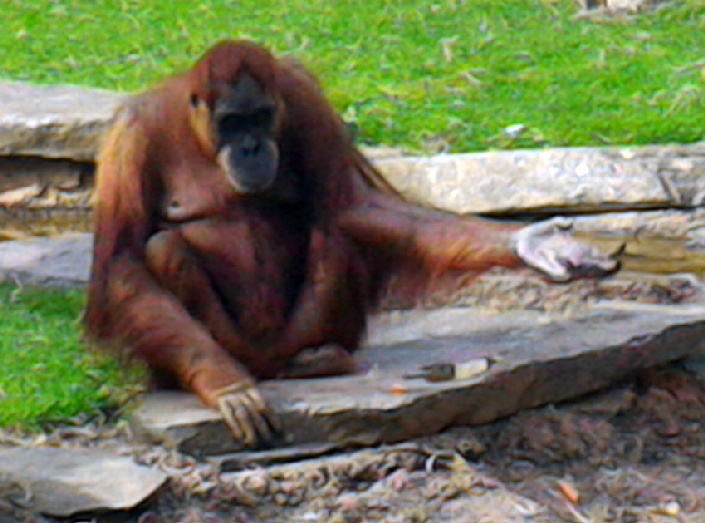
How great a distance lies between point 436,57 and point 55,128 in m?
1.73

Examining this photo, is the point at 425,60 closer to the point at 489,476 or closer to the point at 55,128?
the point at 55,128

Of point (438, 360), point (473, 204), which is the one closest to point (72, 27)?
point (473, 204)

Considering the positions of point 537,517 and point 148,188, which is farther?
point 148,188

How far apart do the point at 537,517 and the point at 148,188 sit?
142cm

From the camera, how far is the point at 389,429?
4383 millimetres

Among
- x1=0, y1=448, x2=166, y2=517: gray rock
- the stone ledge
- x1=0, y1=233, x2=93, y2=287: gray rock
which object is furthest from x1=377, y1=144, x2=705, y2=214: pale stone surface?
x1=0, y1=448, x2=166, y2=517: gray rock

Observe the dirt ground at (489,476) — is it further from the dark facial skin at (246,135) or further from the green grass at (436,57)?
the green grass at (436,57)

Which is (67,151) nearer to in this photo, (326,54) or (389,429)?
(326,54)

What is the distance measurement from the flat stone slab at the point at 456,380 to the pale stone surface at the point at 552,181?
49 centimetres

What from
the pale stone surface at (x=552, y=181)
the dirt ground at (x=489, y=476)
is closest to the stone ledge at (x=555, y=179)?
the pale stone surface at (x=552, y=181)

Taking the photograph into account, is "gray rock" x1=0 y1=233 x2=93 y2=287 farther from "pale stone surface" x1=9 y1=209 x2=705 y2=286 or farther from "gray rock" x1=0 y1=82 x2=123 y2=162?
"gray rock" x1=0 y1=82 x2=123 y2=162

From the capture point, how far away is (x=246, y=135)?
4.68 m

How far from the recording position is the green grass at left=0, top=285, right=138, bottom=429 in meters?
4.53

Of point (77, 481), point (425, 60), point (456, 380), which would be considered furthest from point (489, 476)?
point (425, 60)
